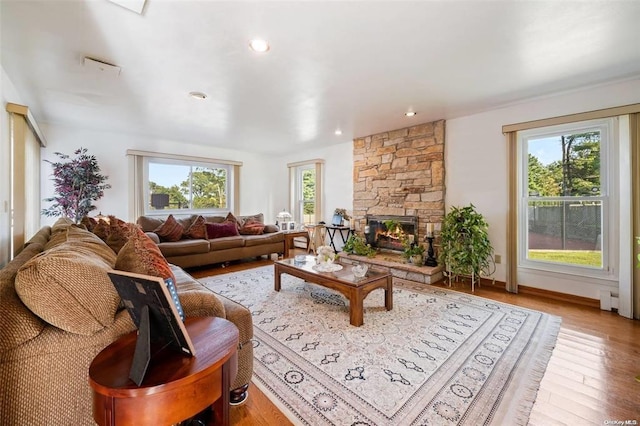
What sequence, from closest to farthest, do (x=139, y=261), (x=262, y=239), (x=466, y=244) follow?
(x=139, y=261) → (x=466, y=244) → (x=262, y=239)

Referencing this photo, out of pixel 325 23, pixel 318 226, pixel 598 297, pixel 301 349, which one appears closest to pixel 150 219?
pixel 318 226

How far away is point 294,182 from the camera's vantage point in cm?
679

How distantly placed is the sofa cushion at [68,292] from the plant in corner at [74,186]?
3957 millimetres

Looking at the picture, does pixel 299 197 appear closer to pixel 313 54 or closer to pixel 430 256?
pixel 430 256

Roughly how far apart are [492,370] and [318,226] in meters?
4.13

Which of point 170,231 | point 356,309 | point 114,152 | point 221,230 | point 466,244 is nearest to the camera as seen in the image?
point 356,309

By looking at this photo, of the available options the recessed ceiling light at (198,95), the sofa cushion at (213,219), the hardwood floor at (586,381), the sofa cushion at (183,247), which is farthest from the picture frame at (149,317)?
the sofa cushion at (213,219)

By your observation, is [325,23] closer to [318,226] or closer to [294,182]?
[318,226]

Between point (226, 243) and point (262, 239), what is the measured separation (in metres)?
0.71

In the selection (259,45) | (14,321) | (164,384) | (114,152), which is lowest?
(164,384)

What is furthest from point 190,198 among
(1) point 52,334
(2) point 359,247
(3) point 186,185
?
Answer: (1) point 52,334

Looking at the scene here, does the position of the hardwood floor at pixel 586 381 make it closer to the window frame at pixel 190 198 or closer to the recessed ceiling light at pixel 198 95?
the recessed ceiling light at pixel 198 95

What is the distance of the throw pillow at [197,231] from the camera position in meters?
4.68

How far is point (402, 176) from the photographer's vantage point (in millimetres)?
4500
